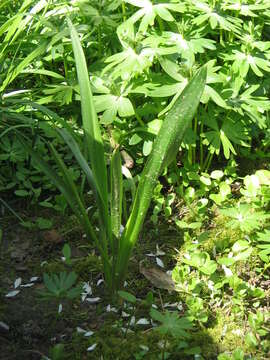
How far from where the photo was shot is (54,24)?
3.05 m

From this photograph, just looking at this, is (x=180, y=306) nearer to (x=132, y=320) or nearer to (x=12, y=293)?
(x=132, y=320)

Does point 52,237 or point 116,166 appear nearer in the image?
point 116,166

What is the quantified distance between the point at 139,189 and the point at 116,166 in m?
0.12

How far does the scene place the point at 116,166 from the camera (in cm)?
227

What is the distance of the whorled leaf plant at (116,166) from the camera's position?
2.16 m

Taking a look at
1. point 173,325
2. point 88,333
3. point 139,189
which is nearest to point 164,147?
point 139,189

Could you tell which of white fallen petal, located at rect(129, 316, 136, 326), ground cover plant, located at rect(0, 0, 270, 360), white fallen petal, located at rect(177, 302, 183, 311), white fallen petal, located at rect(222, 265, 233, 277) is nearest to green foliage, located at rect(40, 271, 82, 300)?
ground cover plant, located at rect(0, 0, 270, 360)

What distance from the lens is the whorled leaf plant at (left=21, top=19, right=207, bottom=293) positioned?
2.16 metres

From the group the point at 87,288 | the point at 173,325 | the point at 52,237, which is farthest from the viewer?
the point at 52,237

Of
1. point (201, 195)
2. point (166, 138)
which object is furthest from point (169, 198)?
point (166, 138)

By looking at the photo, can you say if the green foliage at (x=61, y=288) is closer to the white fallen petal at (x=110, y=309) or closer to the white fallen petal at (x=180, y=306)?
the white fallen petal at (x=110, y=309)

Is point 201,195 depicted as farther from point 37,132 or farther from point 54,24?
point 54,24

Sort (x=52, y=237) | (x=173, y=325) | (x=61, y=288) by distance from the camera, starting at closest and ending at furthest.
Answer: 1. (x=173, y=325)
2. (x=61, y=288)
3. (x=52, y=237)

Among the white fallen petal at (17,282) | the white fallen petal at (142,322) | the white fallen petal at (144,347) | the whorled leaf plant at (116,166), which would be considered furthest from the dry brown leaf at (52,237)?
the white fallen petal at (144,347)
